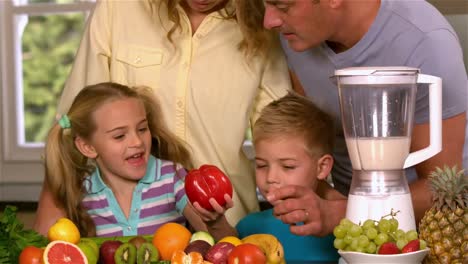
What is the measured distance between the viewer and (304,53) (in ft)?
8.04

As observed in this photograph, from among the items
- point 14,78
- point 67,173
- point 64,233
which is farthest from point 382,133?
point 14,78

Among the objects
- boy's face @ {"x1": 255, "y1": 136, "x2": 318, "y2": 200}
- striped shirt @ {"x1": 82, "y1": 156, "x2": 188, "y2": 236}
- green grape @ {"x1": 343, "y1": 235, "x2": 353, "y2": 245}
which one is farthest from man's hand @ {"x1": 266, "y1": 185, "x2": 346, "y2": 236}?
striped shirt @ {"x1": 82, "y1": 156, "x2": 188, "y2": 236}

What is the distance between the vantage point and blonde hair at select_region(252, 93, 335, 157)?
91.5 inches

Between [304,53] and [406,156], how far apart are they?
0.67 m

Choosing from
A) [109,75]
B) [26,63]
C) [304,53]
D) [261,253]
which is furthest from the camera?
[26,63]

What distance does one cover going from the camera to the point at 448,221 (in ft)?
5.62

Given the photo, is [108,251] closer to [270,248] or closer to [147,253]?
[147,253]

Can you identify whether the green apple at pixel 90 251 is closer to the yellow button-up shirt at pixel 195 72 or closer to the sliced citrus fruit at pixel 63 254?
the sliced citrus fruit at pixel 63 254

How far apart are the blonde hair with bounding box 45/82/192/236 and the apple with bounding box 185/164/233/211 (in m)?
0.44

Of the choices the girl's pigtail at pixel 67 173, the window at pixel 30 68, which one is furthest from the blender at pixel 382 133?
the window at pixel 30 68

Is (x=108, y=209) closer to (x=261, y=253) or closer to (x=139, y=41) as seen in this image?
(x=139, y=41)

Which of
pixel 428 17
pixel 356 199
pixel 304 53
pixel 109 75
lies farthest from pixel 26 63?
pixel 356 199

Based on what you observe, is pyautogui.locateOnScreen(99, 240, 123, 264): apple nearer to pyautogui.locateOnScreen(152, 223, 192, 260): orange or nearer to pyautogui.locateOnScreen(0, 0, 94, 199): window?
pyautogui.locateOnScreen(152, 223, 192, 260): orange

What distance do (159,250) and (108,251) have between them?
0.10 meters
